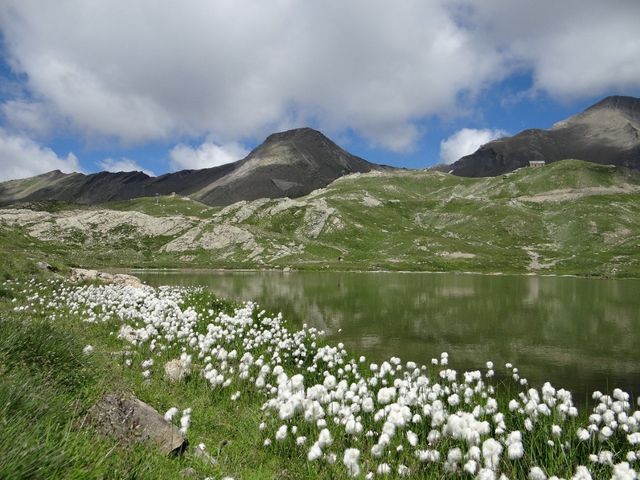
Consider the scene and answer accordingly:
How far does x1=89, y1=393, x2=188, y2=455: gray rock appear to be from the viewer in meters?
6.70

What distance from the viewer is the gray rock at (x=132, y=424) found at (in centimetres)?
670

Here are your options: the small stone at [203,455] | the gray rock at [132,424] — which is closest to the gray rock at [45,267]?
the gray rock at [132,424]

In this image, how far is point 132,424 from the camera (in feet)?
23.2

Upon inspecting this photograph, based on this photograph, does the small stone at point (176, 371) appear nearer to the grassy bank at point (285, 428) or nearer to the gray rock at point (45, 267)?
the grassy bank at point (285, 428)

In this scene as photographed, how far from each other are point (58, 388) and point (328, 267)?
139493 mm

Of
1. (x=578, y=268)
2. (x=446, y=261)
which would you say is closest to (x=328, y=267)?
(x=446, y=261)

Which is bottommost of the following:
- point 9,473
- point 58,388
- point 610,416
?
point 610,416

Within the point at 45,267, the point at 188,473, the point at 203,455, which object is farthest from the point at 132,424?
the point at 45,267

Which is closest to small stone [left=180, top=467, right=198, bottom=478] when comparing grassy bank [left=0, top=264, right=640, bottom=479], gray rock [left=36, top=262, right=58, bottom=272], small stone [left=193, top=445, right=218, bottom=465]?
grassy bank [left=0, top=264, right=640, bottom=479]

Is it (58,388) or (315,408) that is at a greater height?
(58,388)

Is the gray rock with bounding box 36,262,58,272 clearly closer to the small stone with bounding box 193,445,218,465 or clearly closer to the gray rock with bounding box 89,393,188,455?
the gray rock with bounding box 89,393,188,455

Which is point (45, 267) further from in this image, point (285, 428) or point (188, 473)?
point (188, 473)

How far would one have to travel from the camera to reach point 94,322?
19688 millimetres

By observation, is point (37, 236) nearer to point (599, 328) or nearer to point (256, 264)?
point (256, 264)
